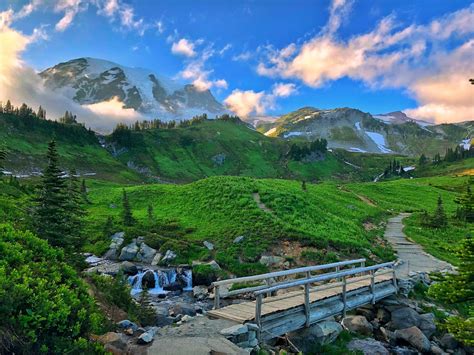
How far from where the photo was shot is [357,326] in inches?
728

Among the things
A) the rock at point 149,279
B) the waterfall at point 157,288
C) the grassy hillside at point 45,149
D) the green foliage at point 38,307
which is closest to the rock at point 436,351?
the green foliage at point 38,307

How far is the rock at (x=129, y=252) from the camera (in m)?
33.0

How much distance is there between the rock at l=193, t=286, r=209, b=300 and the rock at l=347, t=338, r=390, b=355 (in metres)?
11.2

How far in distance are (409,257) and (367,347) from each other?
2251cm

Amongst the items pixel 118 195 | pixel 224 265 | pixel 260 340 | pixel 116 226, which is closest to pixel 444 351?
pixel 260 340

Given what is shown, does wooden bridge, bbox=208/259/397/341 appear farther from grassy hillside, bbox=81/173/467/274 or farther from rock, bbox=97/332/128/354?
grassy hillside, bbox=81/173/467/274

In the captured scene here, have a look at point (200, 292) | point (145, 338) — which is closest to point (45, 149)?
point (200, 292)

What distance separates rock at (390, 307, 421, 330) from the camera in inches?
778

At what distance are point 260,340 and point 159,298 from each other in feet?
44.5

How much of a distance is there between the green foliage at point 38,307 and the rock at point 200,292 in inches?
592

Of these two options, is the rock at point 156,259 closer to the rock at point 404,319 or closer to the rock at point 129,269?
the rock at point 129,269

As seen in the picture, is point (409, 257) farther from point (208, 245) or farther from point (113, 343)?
point (113, 343)

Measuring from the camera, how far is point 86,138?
19525cm

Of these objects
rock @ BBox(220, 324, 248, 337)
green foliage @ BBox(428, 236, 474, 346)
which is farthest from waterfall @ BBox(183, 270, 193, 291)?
green foliage @ BBox(428, 236, 474, 346)
